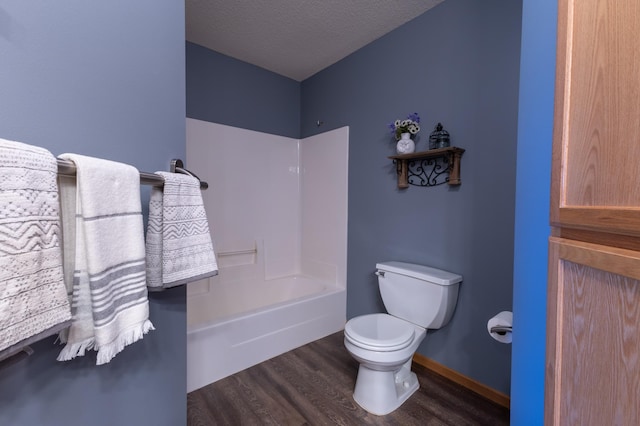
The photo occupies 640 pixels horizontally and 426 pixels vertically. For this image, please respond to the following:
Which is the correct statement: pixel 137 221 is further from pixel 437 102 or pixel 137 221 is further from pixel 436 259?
pixel 437 102

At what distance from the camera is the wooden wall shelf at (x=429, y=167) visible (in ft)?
5.47

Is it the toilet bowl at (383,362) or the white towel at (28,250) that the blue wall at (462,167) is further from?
the white towel at (28,250)

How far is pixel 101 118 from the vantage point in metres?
0.74

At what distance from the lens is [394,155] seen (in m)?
1.95

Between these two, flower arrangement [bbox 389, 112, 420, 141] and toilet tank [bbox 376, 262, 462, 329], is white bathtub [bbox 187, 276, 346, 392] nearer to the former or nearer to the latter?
toilet tank [bbox 376, 262, 462, 329]

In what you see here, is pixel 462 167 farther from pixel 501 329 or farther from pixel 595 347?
pixel 595 347

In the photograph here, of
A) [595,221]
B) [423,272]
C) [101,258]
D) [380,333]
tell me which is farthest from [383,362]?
[101,258]

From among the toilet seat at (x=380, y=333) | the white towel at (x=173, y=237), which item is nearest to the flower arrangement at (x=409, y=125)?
the toilet seat at (x=380, y=333)

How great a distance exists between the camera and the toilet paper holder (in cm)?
107

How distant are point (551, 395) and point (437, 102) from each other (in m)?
1.68

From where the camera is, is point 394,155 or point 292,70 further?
point 292,70

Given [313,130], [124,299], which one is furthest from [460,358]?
[313,130]

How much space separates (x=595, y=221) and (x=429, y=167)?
140 cm

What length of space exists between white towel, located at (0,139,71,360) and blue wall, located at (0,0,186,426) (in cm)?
23
